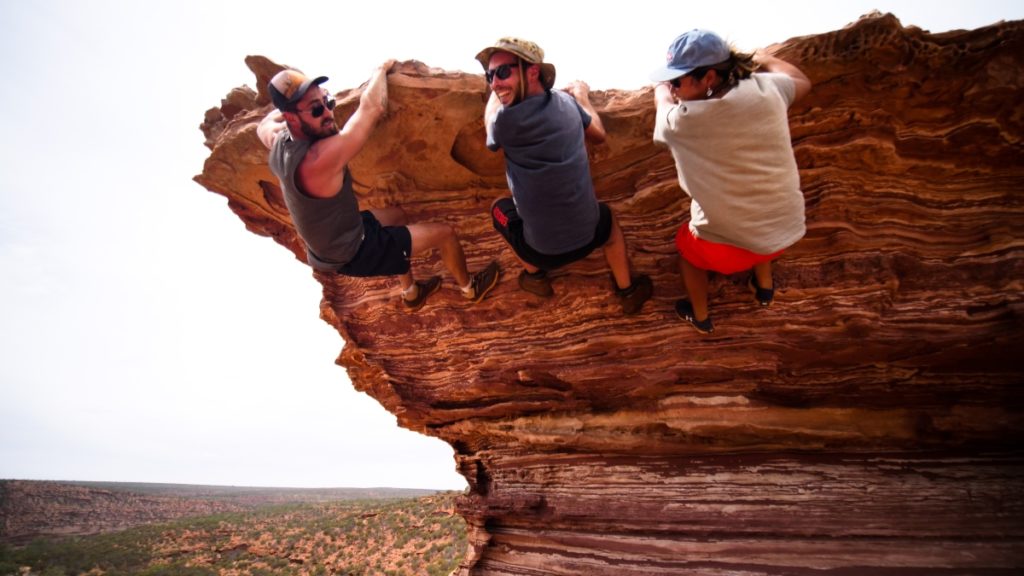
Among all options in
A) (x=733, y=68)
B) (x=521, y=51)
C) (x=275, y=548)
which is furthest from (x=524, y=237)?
(x=275, y=548)

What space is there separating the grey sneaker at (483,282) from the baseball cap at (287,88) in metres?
2.58

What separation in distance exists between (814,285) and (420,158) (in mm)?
4102

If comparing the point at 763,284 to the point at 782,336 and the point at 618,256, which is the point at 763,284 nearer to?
the point at 782,336

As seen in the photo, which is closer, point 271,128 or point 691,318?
point 271,128

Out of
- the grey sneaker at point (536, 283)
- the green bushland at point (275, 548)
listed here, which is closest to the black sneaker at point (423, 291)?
the grey sneaker at point (536, 283)

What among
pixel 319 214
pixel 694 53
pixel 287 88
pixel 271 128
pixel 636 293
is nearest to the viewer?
pixel 694 53

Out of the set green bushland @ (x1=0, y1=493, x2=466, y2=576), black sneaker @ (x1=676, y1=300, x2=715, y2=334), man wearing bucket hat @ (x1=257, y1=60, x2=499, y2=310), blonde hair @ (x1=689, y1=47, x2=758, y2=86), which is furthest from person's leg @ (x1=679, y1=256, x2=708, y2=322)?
green bushland @ (x1=0, y1=493, x2=466, y2=576)

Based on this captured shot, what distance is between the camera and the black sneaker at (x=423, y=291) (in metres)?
5.39

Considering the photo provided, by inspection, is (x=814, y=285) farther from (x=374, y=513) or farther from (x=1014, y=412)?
(x=374, y=513)

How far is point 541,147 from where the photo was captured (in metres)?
3.29

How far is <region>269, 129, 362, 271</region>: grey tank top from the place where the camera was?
3453mm

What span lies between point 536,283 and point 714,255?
6.15 feet

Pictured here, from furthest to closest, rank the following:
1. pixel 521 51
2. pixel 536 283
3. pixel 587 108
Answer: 1. pixel 536 283
2. pixel 587 108
3. pixel 521 51

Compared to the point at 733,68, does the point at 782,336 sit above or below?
below
